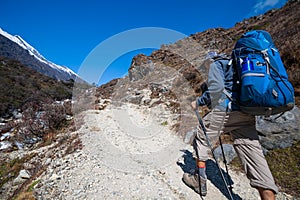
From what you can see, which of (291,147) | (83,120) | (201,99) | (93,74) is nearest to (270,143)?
(291,147)

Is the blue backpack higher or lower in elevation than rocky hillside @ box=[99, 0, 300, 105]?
lower

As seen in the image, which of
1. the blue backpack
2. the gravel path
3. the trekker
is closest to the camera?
the blue backpack

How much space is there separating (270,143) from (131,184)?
126 inches

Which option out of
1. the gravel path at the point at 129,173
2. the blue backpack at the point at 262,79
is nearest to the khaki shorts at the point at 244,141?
the blue backpack at the point at 262,79

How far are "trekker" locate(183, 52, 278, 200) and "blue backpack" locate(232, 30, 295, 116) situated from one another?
10.2 inches

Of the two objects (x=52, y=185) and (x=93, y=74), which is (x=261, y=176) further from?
(x=93, y=74)

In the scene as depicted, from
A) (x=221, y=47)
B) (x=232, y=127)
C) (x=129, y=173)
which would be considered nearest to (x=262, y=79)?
(x=232, y=127)

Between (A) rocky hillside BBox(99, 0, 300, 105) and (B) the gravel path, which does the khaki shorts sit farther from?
(A) rocky hillside BBox(99, 0, 300, 105)

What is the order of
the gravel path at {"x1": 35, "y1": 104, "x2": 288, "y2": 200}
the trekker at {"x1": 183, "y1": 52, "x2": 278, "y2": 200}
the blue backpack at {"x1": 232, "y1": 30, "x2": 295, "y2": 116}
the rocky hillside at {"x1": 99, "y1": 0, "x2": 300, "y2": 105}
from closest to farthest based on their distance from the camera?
1. the blue backpack at {"x1": 232, "y1": 30, "x2": 295, "y2": 116}
2. the trekker at {"x1": 183, "y1": 52, "x2": 278, "y2": 200}
3. the gravel path at {"x1": 35, "y1": 104, "x2": 288, "y2": 200}
4. the rocky hillside at {"x1": 99, "y1": 0, "x2": 300, "y2": 105}

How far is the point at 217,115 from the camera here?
2420 mm

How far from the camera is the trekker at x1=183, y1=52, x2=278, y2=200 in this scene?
209cm

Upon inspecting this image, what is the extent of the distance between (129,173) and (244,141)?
2.37 meters

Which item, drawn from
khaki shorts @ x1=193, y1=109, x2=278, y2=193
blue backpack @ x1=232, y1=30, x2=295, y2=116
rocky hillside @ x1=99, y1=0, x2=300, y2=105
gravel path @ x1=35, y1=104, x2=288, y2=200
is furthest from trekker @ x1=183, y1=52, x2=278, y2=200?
rocky hillside @ x1=99, y1=0, x2=300, y2=105

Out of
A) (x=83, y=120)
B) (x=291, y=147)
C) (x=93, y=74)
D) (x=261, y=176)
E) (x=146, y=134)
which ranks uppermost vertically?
(x=93, y=74)
